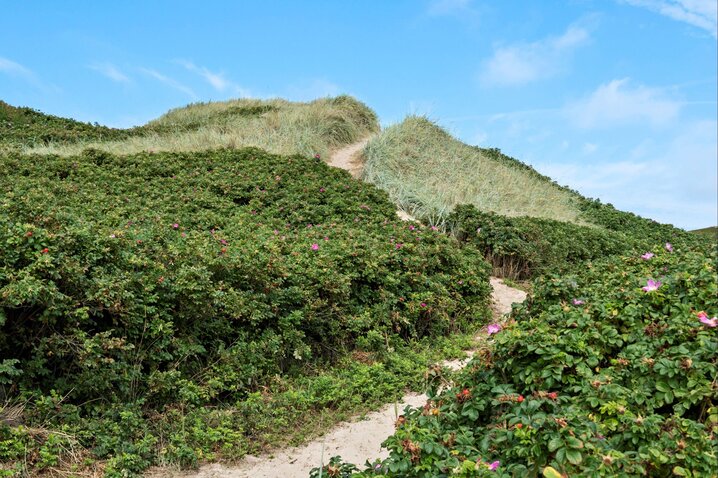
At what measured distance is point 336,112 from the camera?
69.8ft

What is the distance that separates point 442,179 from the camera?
672 inches

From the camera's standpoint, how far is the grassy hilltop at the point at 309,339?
2709 millimetres

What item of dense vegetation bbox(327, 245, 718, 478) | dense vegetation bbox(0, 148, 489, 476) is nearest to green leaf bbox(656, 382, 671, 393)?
dense vegetation bbox(327, 245, 718, 478)

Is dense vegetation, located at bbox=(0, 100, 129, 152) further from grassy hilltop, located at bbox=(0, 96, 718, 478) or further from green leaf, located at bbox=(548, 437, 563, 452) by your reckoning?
green leaf, located at bbox=(548, 437, 563, 452)

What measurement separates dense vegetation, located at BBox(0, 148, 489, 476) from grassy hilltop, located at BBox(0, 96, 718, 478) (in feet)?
0.07

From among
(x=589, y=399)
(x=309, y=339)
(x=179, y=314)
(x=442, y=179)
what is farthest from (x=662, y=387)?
(x=442, y=179)

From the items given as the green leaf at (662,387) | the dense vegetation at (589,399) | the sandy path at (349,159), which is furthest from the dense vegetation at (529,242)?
the green leaf at (662,387)

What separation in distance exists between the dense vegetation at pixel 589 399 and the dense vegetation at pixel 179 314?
2115 millimetres

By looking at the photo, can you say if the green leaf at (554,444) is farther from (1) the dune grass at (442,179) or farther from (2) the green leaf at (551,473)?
(1) the dune grass at (442,179)

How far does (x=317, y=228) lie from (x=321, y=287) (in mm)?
2444

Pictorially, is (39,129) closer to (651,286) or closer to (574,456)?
(651,286)

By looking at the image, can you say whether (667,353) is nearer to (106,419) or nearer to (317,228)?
(106,419)

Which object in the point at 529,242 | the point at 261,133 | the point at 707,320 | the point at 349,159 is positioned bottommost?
the point at 707,320

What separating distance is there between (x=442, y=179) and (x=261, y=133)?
5.50m
